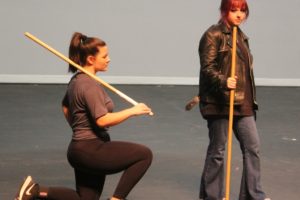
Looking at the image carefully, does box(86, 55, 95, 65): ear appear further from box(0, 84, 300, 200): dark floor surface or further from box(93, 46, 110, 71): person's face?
box(0, 84, 300, 200): dark floor surface

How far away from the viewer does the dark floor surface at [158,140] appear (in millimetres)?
5066

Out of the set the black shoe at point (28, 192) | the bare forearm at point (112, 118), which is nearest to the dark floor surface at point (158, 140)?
the black shoe at point (28, 192)

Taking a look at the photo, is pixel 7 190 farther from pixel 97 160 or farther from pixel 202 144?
pixel 202 144

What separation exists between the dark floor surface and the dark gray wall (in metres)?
0.31

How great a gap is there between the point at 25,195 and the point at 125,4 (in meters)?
6.06

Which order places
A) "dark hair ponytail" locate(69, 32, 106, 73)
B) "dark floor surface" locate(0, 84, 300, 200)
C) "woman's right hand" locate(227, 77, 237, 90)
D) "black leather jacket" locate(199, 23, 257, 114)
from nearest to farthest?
"dark hair ponytail" locate(69, 32, 106, 73), "woman's right hand" locate(227, 77, 237, 90), "black leather jacket" locate(199, 23, 257, 114), "dark floor surface" locate(0, 84, 300, 200)

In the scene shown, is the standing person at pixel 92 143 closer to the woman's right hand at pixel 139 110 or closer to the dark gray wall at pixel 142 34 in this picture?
the woman's right hand at pixel 139 110

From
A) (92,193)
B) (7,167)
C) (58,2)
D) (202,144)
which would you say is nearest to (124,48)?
(58,2)

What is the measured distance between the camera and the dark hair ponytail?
3.89 metres

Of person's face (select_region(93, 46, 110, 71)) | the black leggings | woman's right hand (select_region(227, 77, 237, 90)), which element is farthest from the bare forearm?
woman's right hand (select_region(227, 77, 237, 90))

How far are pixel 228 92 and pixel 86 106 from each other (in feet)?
3.23

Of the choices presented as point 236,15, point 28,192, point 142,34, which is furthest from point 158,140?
point 142,34

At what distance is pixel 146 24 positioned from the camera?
982cm

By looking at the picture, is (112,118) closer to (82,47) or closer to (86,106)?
(86,106)
